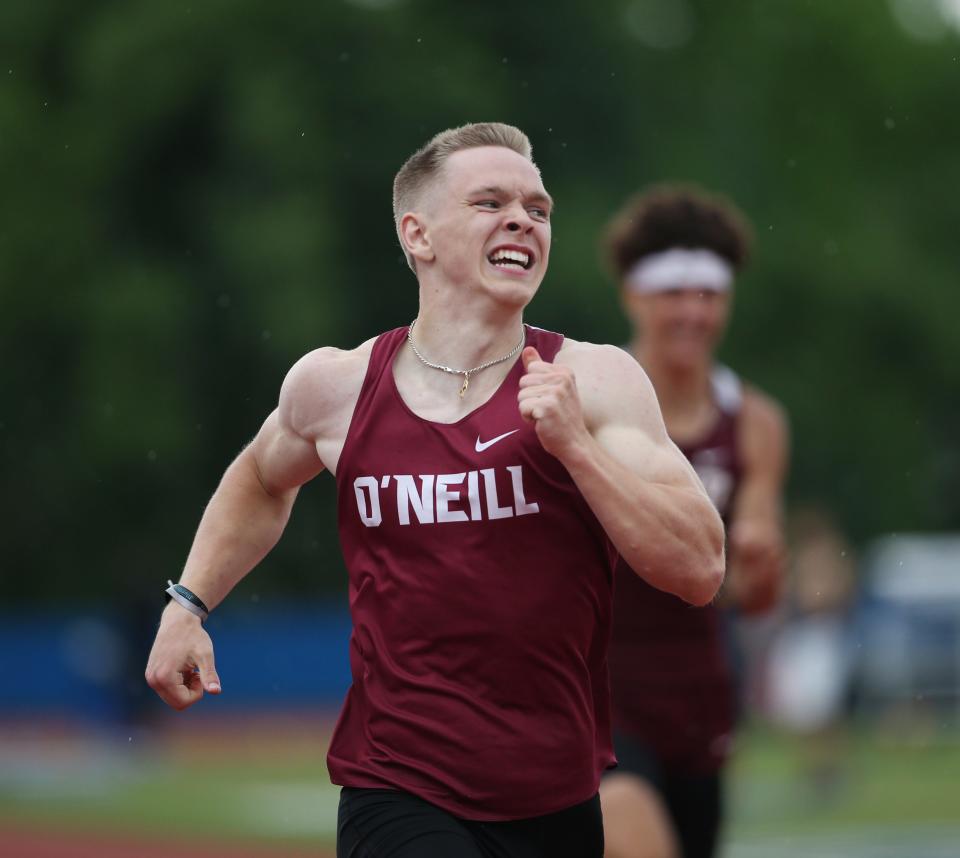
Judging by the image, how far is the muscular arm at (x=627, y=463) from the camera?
3977 mm

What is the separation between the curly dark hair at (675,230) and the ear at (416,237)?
2569mm

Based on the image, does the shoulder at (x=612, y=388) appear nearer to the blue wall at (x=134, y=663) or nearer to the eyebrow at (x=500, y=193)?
the eyebrow at (x=500, y=193)

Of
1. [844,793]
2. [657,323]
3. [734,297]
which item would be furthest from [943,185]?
[657,323]

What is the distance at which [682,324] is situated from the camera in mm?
6750

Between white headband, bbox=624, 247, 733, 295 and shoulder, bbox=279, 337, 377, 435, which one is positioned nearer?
shoulder, bbox=279, 337, 377, 435

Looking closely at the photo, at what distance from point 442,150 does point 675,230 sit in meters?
2.66

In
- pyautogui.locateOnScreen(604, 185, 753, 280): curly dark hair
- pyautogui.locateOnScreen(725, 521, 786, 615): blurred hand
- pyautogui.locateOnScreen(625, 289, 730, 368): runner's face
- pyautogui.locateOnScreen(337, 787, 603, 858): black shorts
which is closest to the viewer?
pyautogui.locateOnScreen(337, 787, 603, 858): black shorts

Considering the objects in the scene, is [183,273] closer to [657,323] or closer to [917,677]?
[917,677]

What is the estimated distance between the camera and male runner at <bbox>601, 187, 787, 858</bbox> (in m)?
6.48

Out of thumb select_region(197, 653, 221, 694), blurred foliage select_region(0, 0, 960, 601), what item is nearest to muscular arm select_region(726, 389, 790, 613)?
thumb select_region(197, 653, 221, 694)

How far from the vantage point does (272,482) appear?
4672 mm

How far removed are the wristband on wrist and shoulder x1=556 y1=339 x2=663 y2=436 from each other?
3.26ft

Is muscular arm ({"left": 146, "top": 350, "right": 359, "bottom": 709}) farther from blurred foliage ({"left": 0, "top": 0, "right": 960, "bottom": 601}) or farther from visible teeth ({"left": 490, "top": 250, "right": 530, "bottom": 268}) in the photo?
blurred foliage ({"left": 0, "top": 0, "right": 960, "bottom": 601})

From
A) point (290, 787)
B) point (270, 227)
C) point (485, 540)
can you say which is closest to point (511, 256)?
point (485, 540)
